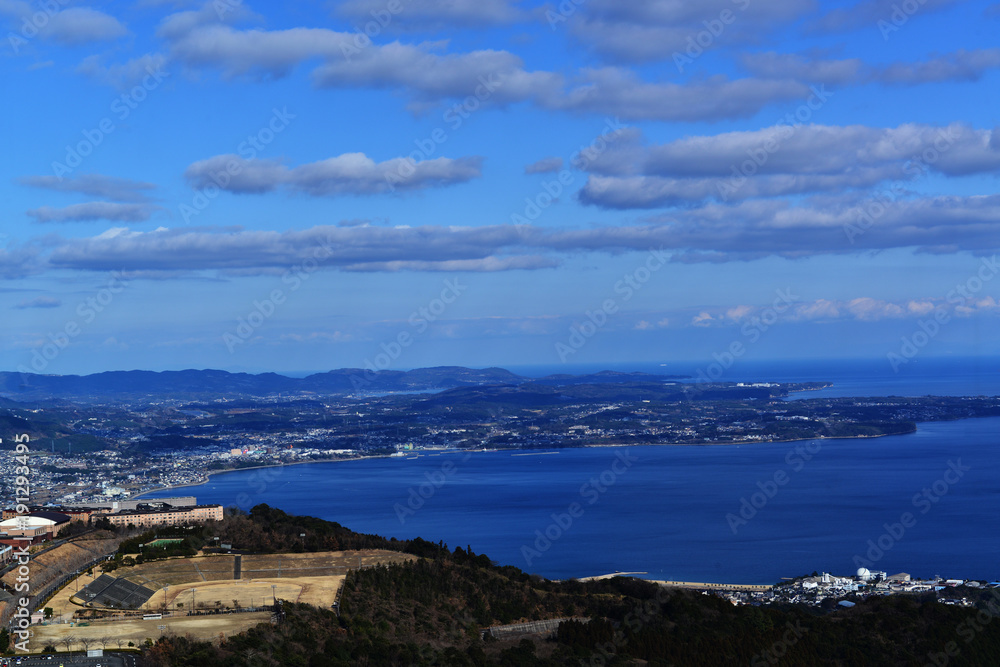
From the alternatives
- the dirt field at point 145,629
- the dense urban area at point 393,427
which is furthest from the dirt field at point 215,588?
the dense urban area at point 393,427

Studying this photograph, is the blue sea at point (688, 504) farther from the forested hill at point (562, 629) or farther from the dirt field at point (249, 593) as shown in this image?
the dirt field at point (249, 593)

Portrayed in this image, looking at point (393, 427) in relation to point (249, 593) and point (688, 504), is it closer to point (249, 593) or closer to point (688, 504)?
point (688, 504)

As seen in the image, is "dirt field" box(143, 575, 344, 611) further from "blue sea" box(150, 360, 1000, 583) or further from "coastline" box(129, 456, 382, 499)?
"coastline" box(129, 456, 382, 499)

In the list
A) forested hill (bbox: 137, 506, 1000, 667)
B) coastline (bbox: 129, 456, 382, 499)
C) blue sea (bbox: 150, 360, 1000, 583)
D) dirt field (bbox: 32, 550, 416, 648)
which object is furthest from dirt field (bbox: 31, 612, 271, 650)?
coastline (bbox: 129, 456, 382, 499)

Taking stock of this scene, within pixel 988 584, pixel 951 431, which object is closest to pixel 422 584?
pixel 988 584

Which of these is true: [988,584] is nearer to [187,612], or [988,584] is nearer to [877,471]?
[187,612]

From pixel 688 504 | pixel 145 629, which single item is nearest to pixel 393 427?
pixel 688 504
